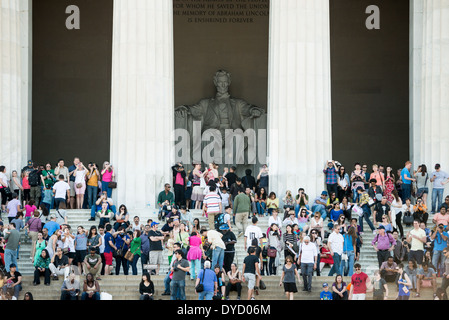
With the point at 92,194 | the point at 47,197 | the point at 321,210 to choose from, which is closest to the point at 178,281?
the point at 321,210

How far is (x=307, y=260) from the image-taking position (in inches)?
1201

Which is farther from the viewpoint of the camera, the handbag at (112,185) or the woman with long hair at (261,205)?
the handbag at (112,185)

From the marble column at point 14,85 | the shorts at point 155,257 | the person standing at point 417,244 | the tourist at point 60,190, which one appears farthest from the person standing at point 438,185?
the marble column at point 14,85

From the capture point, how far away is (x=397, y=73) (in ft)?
171

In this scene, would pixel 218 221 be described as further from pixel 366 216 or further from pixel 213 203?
pixel 366 216

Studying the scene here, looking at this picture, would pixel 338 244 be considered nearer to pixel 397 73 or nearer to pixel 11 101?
pixel 11 101

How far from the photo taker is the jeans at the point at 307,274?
99.7ft

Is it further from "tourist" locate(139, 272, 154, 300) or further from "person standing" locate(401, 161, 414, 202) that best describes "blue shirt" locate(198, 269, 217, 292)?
"person standing" locate(401, 161, 414, 202)

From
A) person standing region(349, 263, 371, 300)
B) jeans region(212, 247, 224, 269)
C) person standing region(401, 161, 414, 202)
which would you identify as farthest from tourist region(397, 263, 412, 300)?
person standing region(401, 161, 414, 202)

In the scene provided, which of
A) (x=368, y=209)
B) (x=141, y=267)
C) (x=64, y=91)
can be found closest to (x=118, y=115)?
(x=141, y=267)

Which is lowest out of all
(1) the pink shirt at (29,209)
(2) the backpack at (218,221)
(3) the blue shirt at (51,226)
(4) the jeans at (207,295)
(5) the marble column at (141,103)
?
(4) the jeans at (207,295)

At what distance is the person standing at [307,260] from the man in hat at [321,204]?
18.7ft

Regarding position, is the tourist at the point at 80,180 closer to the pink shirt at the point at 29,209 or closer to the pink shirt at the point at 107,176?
the pink shirt at the point at 107,176

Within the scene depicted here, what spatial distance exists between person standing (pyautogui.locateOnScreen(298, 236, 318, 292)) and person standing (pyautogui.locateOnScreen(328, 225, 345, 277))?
0.96 m
